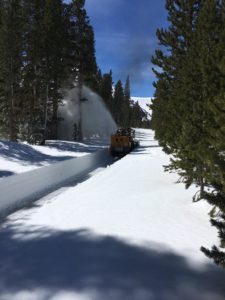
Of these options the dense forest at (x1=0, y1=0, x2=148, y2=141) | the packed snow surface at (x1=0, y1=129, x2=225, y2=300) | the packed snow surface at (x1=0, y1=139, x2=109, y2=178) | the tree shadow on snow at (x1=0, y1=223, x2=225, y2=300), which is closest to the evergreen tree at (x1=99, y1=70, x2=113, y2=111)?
the dense forest at (x1=0, y1=0, x2=148, y2=141)

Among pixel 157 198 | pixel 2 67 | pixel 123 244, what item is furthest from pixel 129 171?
pixel 2 67

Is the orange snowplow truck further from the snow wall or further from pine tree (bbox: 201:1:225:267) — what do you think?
pine tree (bbox: 201:1:225:267)

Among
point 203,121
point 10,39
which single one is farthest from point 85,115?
point 203,121

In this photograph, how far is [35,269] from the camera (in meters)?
6.28

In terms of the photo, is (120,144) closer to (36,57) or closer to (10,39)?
(36,57)

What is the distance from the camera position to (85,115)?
5453cm

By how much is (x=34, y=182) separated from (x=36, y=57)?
20.0 meters

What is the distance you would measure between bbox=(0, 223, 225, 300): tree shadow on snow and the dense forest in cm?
2403

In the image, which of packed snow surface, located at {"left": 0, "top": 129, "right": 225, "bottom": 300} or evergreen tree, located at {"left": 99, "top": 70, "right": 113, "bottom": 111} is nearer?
packed snow surface, located at {"left": 0, "top": 129, "right": 225, "bottom": 300}

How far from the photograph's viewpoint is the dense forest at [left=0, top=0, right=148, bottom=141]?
29.3 meters

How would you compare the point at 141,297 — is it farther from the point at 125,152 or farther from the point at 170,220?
the point at 125,152

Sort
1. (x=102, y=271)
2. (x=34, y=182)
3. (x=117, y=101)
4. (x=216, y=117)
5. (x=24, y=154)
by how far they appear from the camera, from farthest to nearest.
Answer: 1. (x=117, y=101)
2. (x=24, y=154)
3. (x=34, y=182)
4. (x=102, y=271)
5. (x=216, y=117)

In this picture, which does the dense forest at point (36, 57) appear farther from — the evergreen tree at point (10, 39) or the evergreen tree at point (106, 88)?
the evergreen tree at point (106, 88)

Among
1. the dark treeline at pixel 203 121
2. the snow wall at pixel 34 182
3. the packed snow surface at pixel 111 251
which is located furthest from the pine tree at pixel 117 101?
the packed snow surface at pixel 111 251
